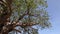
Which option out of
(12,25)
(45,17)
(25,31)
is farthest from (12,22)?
(45,17)

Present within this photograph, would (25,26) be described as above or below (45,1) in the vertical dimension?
below

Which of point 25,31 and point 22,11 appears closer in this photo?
point 22,11

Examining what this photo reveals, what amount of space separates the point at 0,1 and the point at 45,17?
368cm

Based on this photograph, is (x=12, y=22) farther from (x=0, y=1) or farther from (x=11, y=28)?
(x=0, y=1)

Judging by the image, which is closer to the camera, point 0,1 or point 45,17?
point 0,1

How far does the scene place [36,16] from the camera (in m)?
16.7

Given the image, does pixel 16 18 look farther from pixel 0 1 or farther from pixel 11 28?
pixel 0 1

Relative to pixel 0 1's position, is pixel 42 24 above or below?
below

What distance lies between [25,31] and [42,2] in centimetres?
265

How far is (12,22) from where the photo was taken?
16.3m

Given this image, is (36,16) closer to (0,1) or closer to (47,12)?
(47,12)

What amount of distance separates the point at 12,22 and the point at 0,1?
1.83 metres

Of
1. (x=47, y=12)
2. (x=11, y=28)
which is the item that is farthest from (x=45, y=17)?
(x=11, y=28)

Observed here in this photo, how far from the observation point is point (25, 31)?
17.2 m
